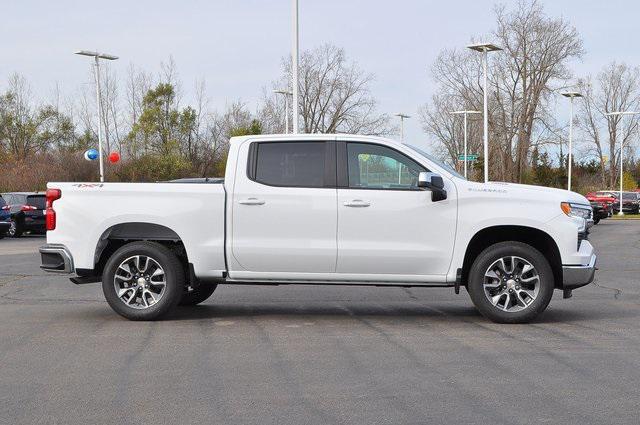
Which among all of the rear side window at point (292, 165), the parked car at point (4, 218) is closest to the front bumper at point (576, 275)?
the rear side window at point (292, 165)

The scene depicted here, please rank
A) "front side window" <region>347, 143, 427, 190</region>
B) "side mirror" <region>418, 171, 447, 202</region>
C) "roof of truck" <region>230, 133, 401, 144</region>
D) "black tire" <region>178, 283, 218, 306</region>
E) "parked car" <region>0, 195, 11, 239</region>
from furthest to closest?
"parked car" <region>0, 195, 11, 239</region> < "black tire" <region>178, 283, 218, 306</region> < "roof of truck" <region>230, 133, 401, 144</region> < "front side window" <region>347, 143, 427, 190</region> < "side mirror" <region>418, 171, 447, 202</region>

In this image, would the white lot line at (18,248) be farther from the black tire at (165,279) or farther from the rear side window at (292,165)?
the rear side window at (292,165)

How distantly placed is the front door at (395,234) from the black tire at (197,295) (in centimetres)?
220

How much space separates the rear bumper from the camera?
938cm

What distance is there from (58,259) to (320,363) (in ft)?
11.8

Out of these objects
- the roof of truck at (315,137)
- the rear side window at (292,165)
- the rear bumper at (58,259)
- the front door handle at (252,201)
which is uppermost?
the roof of truck at (315,137)

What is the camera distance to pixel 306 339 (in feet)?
27.1

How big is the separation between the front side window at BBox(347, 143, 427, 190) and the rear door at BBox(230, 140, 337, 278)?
219 mm

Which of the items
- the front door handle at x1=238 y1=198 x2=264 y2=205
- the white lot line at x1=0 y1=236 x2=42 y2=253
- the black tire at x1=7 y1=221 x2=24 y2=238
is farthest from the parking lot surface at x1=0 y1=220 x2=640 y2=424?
the black tire at x1=7 y1=221 x2=24 y2=238

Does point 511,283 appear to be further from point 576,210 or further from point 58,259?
point 58,259

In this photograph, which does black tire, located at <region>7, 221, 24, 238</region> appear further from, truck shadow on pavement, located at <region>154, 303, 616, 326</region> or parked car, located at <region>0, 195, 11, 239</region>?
truck shadow on pavement, located at <region>154, 303, 616, 326</region>

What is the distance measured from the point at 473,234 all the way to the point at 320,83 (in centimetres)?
5811

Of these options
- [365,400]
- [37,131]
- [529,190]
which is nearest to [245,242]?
[529,190]

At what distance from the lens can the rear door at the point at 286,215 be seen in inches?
357
